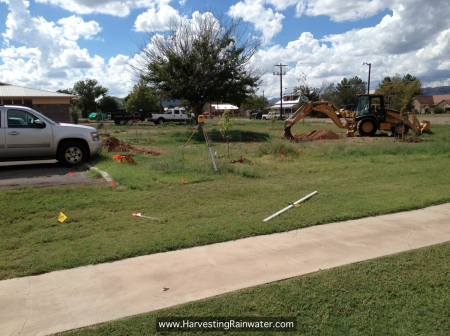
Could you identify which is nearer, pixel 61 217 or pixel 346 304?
pixel 346 304

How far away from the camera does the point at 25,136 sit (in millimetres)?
10469

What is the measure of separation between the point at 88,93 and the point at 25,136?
223ft

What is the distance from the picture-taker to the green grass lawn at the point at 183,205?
17.4ft

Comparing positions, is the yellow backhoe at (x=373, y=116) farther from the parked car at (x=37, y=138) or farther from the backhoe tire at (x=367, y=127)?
the parked car at (x=37, y=138)

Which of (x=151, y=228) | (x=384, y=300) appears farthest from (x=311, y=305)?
(x=151, y=228)

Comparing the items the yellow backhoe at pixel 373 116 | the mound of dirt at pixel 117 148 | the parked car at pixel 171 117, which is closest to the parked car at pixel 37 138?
the mound of dirt at pixel 117 148

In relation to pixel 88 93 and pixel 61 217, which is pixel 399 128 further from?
pixel 88 93

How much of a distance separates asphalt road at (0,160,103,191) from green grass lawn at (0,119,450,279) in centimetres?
79

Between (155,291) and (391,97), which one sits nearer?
(155,291)

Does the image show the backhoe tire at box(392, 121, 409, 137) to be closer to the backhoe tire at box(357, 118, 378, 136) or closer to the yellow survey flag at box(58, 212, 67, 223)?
the backhoe tire at box(357, 118, 378, 136)

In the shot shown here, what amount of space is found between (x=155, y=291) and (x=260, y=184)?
231 inches

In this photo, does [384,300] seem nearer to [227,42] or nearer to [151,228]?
[151,228]

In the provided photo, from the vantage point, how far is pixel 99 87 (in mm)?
74125

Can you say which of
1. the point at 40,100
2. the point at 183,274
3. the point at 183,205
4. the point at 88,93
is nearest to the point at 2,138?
the point at 183,205
